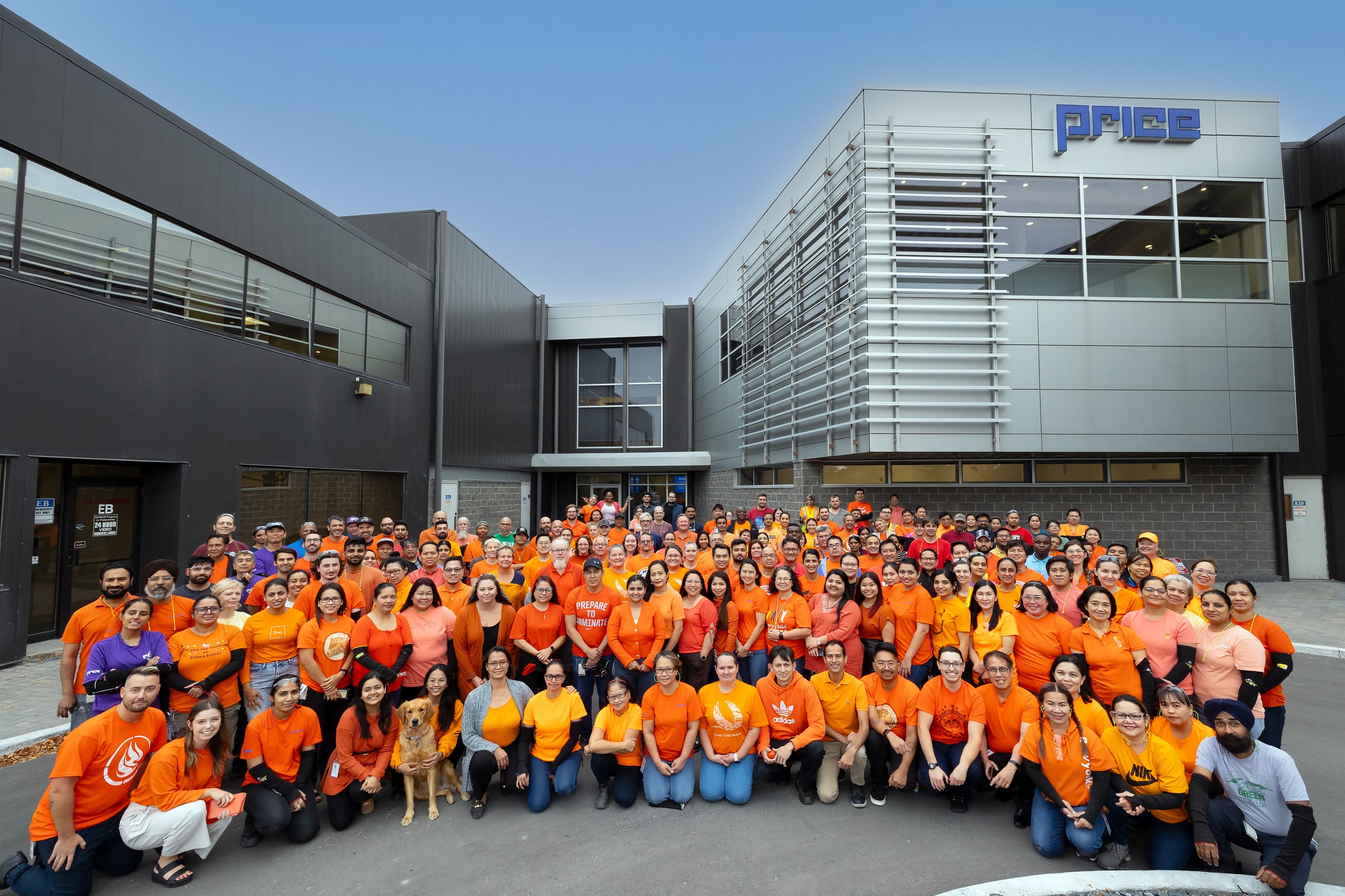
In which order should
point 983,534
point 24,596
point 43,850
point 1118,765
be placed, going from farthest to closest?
point 983,534 < point 24,596 < point 1118,765 < point 43,850

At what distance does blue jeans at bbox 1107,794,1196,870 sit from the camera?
3.73 meters

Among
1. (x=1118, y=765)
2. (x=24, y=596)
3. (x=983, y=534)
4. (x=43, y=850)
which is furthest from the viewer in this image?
(x=983, y=534)

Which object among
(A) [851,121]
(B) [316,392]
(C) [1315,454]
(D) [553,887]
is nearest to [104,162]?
(B) [316,392]

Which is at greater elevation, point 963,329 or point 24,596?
point 963,329

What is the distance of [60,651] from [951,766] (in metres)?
10.4

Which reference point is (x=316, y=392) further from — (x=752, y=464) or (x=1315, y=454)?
(x=1315, y=454)

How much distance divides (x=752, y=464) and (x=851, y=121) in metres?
8.28

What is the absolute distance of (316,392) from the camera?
12.2m

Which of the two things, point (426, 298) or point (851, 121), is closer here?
point (851, 121)

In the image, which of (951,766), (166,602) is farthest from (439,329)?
(951,766)

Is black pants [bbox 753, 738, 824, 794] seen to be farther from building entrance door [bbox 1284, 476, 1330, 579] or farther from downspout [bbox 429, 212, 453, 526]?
building entrance door [bbox 1284, 476, 1330, 579]

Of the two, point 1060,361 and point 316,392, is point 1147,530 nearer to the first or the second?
point 1060,361

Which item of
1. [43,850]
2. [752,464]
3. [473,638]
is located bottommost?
[43,850]

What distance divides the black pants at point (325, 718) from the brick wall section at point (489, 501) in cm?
1249
